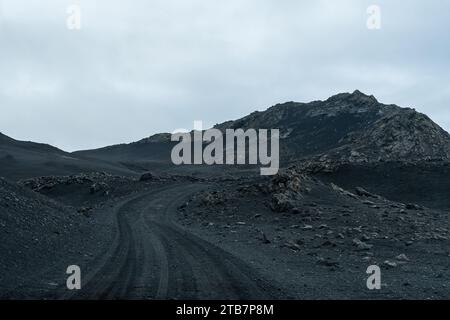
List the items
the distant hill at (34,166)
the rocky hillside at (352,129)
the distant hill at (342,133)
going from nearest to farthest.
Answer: the distant hill at (34,166)
the rocky hillside at (352,129)
the distant hill at (342,133)

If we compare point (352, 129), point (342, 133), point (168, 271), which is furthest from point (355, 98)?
point (168, 271)

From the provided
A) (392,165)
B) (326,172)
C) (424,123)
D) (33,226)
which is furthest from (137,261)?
(424,123)

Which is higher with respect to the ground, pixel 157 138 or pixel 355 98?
pixel 355 98

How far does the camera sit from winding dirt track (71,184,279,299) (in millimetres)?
11127

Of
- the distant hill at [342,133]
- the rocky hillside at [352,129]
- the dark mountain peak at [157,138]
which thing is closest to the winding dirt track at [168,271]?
the distant hill at [342,133]

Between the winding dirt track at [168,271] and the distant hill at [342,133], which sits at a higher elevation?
the distant hill at [342,133]

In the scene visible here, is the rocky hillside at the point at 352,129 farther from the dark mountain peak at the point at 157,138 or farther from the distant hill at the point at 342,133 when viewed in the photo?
the dark mountain peak at the point at 157,138

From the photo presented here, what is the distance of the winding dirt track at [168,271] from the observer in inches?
438

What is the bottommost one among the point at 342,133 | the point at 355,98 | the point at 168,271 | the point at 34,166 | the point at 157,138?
the point at 168,271

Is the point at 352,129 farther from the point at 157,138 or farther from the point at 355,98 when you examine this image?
the point at 157,138

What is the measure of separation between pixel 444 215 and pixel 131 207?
1912 cm

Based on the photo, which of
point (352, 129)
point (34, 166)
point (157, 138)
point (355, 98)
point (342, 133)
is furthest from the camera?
point (157, 138)

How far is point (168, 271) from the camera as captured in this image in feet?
45.3
